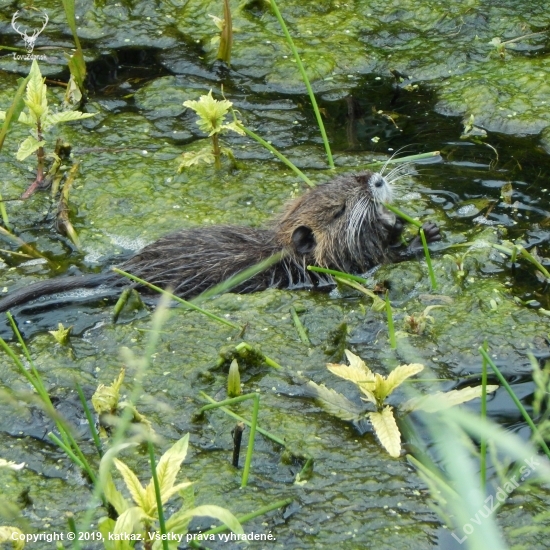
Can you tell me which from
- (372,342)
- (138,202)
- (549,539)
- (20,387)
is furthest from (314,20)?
(549,539)

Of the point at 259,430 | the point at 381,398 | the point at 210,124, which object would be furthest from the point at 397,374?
the point at 210,124

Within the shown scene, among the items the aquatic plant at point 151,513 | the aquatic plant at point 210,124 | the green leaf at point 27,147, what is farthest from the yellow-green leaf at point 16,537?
the aquatic plant at point 210,124

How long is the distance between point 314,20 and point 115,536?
206 inches

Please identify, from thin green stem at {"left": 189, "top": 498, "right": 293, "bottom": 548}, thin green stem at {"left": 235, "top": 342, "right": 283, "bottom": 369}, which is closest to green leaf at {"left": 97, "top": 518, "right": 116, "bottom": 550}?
thin green stem at {"left": 189, "top": 498, "right": 293, "bottom": 548}

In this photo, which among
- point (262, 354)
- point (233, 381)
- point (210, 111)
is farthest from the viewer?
point (210, 111)

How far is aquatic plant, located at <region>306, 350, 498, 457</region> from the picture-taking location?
138 inches

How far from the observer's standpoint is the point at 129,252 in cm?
544

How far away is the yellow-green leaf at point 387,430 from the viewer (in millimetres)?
3482

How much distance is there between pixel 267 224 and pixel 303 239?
0.25 metres

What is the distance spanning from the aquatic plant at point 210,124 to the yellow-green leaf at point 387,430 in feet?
8.15

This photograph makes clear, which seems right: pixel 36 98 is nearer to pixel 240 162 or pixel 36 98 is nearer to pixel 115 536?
pixel 240 162

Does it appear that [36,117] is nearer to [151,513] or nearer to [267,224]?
[267,224]

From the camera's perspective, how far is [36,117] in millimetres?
5449

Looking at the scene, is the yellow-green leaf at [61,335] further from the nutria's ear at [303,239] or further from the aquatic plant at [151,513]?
the aquatic plant at [151,513]
